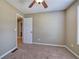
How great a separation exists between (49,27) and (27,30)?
1769 millimetres

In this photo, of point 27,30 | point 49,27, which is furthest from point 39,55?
point 27,30

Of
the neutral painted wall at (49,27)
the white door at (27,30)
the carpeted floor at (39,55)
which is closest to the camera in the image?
the carpeted floor at (39,55)

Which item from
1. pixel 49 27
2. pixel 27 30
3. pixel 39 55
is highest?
pixel 49 27

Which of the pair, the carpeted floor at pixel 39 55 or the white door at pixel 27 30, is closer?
the carpeted floor at pixel 39 55

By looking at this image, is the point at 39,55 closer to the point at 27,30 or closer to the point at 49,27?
the point at 49,27

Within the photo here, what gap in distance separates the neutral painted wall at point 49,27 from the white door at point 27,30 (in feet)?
1.08

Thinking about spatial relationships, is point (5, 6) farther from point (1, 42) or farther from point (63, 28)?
point (63, 28)

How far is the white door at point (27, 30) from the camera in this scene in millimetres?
5812

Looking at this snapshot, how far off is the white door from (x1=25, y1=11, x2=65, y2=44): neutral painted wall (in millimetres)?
329

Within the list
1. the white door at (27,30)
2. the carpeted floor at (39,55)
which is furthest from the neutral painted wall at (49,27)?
the carpeted floor at (39,55)

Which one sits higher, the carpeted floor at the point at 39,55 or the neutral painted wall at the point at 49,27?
the neutral painted wall at the point at 49,27

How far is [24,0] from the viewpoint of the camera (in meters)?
3.21

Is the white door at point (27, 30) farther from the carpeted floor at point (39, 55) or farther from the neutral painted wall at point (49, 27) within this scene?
the carpeted floor at point (39, 55)

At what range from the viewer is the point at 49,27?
17.4 feet
